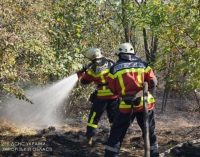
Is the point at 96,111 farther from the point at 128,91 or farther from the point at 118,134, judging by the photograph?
the point at 128,91

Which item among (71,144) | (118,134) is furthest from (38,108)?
(118,134)

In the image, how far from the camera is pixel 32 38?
762 centimetres

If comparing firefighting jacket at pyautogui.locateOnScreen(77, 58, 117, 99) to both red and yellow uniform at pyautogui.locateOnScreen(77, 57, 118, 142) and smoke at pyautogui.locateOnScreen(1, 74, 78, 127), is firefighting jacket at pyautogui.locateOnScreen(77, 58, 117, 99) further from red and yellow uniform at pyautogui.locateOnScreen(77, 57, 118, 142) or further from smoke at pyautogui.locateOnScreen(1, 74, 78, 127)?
smoke at pyautogui.locateOnScreen(1, 74, 78, 127)

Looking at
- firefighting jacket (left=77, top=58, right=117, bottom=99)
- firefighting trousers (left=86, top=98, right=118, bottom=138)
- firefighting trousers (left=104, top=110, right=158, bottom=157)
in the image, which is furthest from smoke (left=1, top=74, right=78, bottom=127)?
firefighting trousers (left=104, top=110, right=158, bottom=157)

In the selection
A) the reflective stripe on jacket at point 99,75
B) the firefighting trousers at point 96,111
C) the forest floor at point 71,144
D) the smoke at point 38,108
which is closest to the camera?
the forest floor at point 71,144

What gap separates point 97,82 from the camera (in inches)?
322

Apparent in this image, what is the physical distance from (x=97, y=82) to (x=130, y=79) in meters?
2.06

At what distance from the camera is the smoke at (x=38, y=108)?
37.3ft

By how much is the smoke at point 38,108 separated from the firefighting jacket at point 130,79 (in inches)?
189

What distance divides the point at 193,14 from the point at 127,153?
3.02 meters

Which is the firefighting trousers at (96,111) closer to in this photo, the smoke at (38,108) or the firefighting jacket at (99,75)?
the firefighting jacket at (99,75)

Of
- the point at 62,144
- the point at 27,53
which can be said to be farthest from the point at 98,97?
the point at 27,53

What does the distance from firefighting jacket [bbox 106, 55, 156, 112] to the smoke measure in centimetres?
480

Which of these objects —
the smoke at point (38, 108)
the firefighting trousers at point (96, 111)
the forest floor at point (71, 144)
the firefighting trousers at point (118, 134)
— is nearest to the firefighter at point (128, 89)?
the firefighting trousers at point (118, 134)
